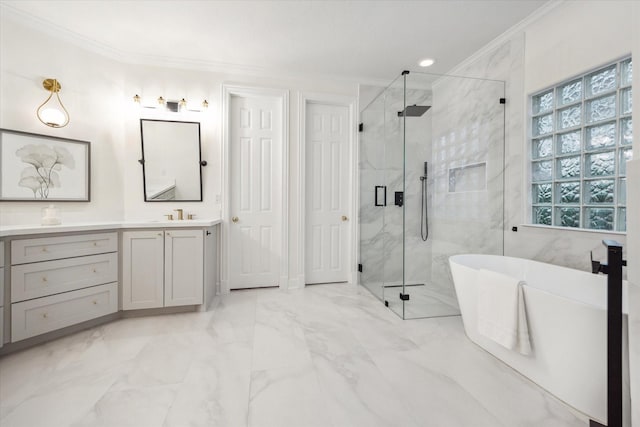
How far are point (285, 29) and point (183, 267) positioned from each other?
2390 mm

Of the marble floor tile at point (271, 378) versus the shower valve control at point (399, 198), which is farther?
the shower valve control at point (399, 198)

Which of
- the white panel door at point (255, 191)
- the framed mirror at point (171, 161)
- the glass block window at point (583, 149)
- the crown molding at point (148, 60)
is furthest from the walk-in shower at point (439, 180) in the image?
the framed mirror at point (171, 161)

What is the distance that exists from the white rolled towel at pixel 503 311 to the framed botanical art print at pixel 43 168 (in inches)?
138

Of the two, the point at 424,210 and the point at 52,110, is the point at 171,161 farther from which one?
the point at 424,210

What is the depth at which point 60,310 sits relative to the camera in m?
2.02

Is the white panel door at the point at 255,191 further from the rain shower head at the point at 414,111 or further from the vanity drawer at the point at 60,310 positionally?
the rain shower head at the point at 414,111

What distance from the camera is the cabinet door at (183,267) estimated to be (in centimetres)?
246

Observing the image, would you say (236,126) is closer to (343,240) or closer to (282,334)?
(343,240)

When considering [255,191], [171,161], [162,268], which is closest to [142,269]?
[162,268]

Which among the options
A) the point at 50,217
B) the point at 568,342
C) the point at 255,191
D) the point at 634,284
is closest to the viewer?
the point at 634,284

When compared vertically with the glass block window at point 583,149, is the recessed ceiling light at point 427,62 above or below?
above

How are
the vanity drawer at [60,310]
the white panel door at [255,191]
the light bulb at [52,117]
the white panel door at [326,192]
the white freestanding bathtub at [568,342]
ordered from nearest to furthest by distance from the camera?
the white freestanding bathtub at [568,342] < the vanity drawer at [60,310] < the light bulb at [52,117] < the white panel door at [255,191] < the white panel door at [326,192]

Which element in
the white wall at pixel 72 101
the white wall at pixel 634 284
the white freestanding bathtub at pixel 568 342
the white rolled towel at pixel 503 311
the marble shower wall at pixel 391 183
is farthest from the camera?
the marble shower wall at pixel 391 183

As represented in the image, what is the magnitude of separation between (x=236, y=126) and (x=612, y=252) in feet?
10.6
